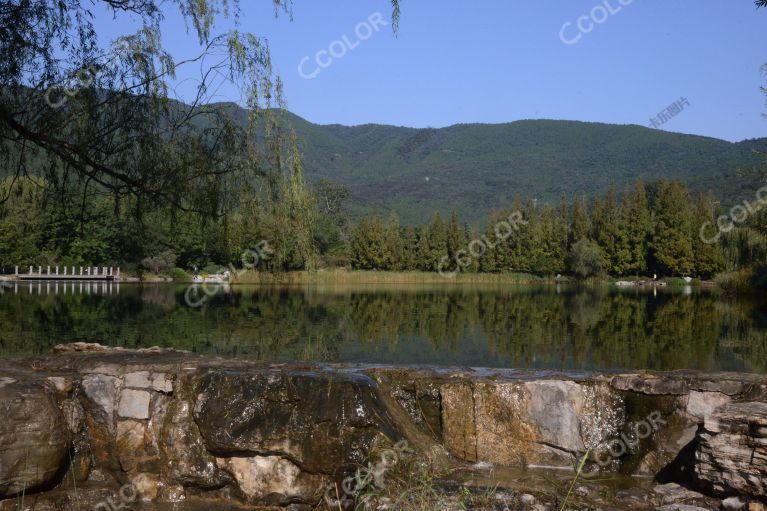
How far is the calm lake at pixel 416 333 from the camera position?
12805 mm

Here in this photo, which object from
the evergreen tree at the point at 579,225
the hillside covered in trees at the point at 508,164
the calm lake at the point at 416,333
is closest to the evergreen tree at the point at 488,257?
the evergreen tree at the point at 579,225

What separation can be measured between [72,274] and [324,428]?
46.6 metres

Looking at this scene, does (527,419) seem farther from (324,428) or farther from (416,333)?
(416,333)

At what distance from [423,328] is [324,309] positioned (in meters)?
7.15

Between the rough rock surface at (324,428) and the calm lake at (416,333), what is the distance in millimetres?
4531

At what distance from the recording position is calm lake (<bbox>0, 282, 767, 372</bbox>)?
42.0 feet

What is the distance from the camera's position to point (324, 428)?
6.09 m

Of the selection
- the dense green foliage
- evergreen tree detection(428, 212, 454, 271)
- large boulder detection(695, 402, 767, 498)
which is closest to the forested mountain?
the dense green foliage

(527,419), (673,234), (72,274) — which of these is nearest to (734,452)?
(527,419)

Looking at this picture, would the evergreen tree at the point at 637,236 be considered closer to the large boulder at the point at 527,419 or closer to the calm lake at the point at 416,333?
the calm lake at the point at 416,333

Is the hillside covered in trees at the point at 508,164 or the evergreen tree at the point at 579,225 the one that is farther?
the hillside covered in trees at the point at 508,164

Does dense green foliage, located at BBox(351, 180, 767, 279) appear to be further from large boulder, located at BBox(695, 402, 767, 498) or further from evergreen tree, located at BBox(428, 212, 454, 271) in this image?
large boulder, located at BBox(695, 402, 767, 498)

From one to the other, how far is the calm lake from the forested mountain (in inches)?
3723

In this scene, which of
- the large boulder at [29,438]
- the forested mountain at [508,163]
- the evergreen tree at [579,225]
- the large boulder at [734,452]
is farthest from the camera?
the forested mountain at [508,163]
